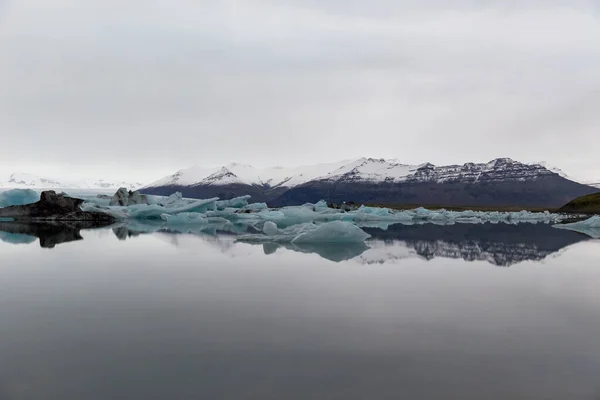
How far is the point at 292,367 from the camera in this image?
3.84 meters

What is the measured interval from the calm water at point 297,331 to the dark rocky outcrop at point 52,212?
20.3m

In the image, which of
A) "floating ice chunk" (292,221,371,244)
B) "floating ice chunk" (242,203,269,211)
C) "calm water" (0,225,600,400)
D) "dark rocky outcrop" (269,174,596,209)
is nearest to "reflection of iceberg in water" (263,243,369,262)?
"floating ice chunk" (292,221,371,244)

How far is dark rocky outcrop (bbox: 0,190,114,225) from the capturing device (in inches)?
1118

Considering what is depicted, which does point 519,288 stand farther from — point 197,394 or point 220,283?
point 197,394

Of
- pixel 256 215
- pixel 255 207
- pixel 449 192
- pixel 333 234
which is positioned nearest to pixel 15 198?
pixel 256 215

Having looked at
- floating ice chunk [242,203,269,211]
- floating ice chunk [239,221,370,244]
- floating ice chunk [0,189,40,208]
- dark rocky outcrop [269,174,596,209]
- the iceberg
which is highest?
dark rocky outcrop [269,174,596,209]

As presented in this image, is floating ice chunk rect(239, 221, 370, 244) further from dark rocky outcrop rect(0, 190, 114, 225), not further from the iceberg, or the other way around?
dark rocky outcrop rect(0, 190, 114, 225)

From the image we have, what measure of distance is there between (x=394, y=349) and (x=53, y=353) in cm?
297

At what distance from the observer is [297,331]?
488 centimetres

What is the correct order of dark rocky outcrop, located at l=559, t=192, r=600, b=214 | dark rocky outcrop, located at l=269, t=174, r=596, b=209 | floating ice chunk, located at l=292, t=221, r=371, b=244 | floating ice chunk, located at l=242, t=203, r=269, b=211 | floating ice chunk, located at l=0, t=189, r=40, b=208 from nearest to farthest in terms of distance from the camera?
1. floating ice chunk, located at l=292, t=221, r=371, b=244
2. floating ice chunk, located at l=0, t=189, r=40, b=208
3. floating ice chunk, located at l=242, t=203, r=269, b=211
4. dark rocky outcrop, located at l=559, t=192, r=600, b=214
5. dark rocky outcrop, located at l=269, t=174, r=596, b=209

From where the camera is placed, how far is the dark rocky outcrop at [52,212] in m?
28.4

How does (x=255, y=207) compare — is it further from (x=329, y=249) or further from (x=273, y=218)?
(x=329, y=249)

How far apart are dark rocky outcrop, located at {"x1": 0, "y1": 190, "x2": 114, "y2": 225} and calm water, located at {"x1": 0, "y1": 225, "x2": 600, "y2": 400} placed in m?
20.3

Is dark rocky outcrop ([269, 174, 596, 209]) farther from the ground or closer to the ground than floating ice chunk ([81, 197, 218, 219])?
farther from the ground
